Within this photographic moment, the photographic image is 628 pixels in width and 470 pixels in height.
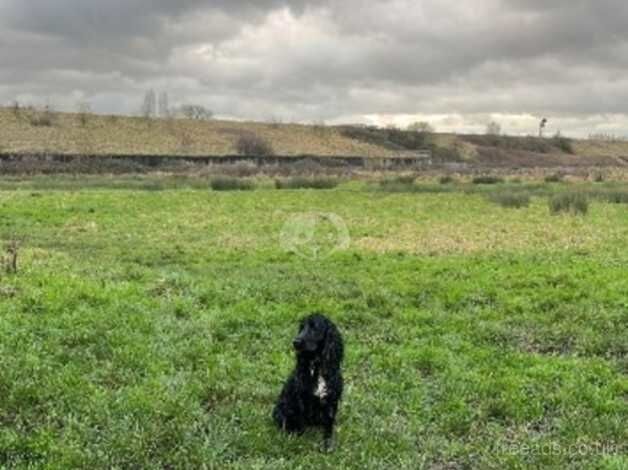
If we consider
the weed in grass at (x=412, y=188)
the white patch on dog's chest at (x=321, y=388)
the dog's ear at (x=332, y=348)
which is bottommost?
the weed in grass at (x=412, y=188)

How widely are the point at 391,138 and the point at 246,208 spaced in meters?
112

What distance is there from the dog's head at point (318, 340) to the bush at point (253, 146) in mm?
105703

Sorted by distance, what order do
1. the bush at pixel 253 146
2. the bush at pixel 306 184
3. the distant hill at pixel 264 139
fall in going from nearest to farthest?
the bush at pixel 306 184, the distant hill at pixel 264 139, the bush at pixel 253 146

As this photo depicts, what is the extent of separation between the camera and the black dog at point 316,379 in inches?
341

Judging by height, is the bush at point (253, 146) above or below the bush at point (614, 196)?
above

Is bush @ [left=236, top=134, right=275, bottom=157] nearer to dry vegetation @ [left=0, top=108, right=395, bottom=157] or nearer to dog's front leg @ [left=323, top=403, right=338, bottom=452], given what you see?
dry vegetation @ [left=0, top=108, right=395, bottom=157]

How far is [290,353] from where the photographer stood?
12.6 meters

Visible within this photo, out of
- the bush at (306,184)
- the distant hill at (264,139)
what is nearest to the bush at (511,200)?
the bush at (306,184)

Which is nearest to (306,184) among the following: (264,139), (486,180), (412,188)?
(412,188)

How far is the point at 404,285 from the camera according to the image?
18500 mm

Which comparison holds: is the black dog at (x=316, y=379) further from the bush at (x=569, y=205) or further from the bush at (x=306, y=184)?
the bush at (x=306, y=184)

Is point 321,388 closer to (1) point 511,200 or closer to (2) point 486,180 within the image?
(1) point 511,200

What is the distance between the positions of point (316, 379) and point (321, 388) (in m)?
0.11

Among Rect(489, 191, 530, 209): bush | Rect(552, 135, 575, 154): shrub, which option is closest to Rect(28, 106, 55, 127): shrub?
Rect(489, 191, 530, 209): bush
